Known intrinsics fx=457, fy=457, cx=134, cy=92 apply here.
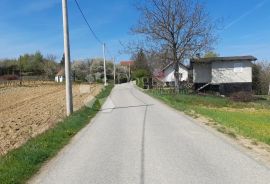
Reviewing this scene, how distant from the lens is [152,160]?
10055 millimetres

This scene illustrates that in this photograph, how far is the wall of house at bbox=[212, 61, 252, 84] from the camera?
191ft

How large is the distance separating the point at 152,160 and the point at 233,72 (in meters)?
50.1

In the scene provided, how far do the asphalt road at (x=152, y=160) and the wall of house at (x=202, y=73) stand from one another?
148 ft

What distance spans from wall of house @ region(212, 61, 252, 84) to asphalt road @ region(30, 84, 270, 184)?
4375 cm

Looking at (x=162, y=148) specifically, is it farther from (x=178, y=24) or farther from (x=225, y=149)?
(x=178, y=24)

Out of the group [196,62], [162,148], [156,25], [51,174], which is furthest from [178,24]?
[51,174]

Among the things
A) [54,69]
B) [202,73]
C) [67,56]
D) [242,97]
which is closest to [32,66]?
[54,69]

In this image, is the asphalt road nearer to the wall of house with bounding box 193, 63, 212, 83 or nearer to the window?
the window

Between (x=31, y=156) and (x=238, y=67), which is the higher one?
(x=238, y=67)

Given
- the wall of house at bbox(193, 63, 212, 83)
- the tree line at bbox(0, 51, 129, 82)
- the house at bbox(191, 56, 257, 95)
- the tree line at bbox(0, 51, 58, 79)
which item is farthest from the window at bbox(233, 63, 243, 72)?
the tree line at bbox(0, 51, 58, 79)

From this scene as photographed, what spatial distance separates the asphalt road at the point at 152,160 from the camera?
8320mm

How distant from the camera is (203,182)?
7.89 metres

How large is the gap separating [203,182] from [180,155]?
278 cm

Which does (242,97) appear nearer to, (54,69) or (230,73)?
(230,73)
